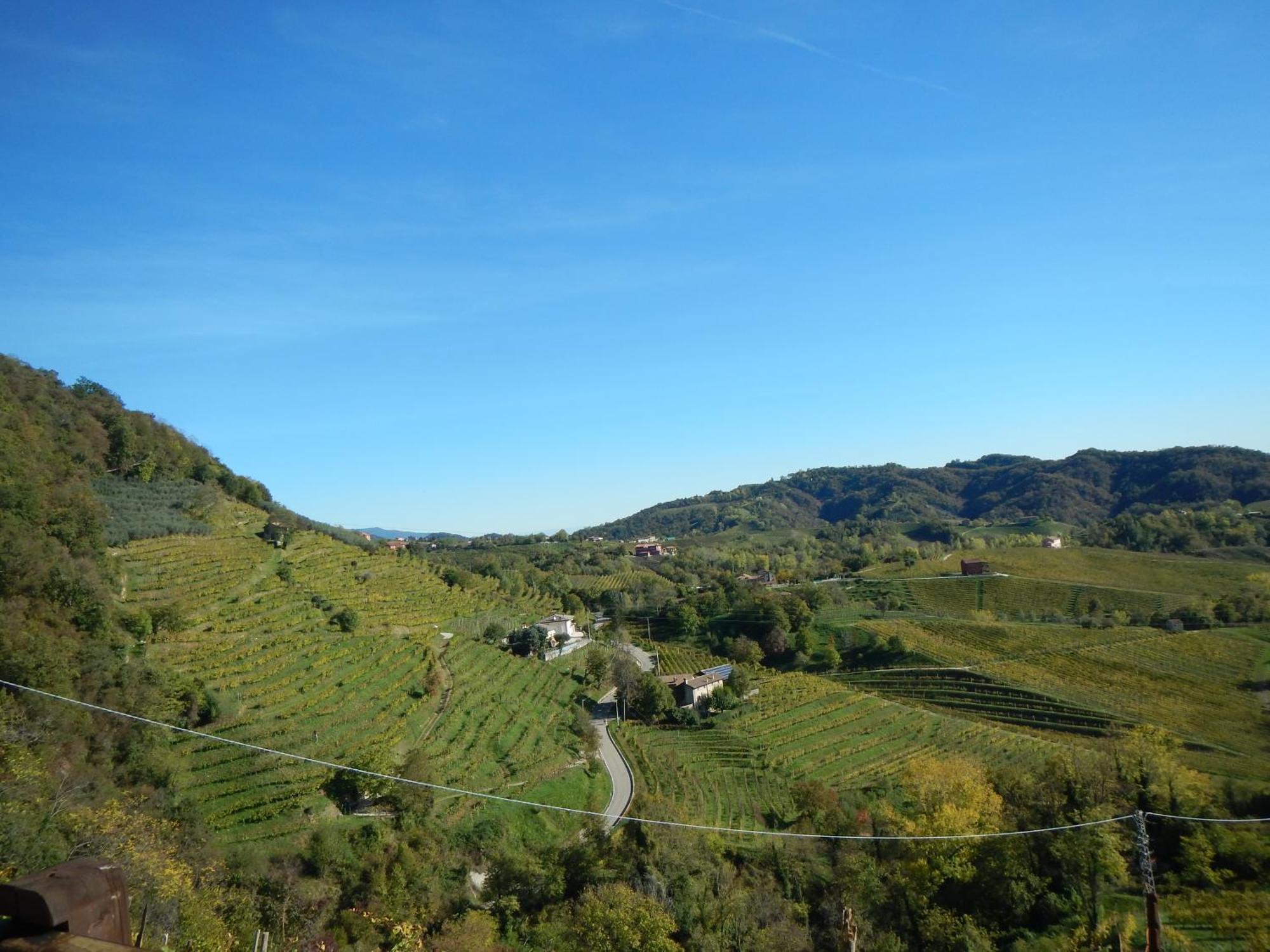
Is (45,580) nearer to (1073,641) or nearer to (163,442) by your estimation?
(163,442)

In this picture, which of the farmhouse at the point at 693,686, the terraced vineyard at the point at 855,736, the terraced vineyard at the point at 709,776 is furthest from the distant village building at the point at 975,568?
the terraced vineyard at the point at 709,776

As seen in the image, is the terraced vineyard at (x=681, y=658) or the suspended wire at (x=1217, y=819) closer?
the suspended wire at (x=1217, y=819)


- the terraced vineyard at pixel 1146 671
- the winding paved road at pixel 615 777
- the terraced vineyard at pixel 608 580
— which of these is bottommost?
the winding paved road at pixel 615 777

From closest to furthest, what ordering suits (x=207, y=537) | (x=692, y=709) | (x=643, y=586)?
(x=207, y=537) < (x=692, y=709) < (x=643, y=586)

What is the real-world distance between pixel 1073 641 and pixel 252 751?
5314 cm

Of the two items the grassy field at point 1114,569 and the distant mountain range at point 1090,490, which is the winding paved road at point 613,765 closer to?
the grassy field at point 1114,569

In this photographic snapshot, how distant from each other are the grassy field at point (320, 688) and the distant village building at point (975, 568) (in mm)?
52980

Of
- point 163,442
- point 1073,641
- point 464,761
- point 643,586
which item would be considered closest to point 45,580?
point 464,761

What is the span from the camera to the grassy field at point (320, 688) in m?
23.0

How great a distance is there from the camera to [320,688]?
93.6 feet

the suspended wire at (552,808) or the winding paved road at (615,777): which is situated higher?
the suspended wire at (552,808)

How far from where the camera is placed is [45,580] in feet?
79.2

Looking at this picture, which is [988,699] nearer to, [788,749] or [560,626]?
[788,749]

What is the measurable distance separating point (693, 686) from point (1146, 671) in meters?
28.8
